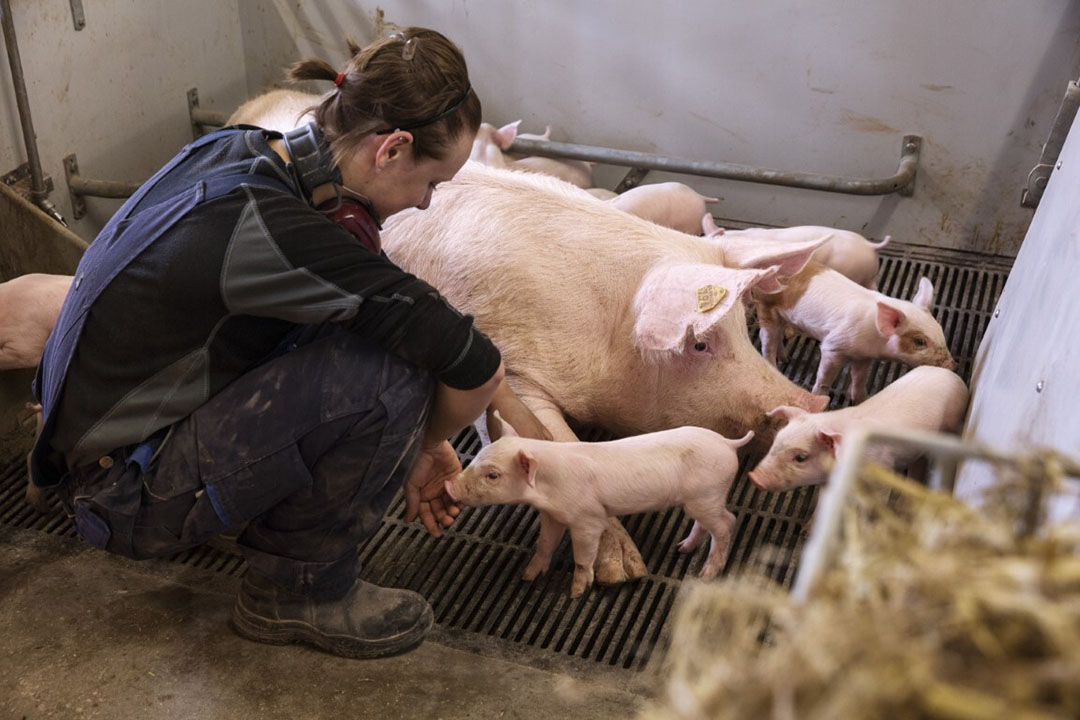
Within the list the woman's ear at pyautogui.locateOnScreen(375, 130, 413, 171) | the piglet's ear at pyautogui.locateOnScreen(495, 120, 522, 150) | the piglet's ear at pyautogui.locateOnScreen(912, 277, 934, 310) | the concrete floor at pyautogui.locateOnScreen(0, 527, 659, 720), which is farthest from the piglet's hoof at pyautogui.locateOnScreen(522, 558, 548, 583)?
the piglet's ear at pyautogui.locateOnScreen(495, 120, 522, 150)

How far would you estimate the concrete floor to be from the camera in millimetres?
2176

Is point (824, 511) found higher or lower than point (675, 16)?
higher

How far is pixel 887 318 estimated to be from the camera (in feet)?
9.64

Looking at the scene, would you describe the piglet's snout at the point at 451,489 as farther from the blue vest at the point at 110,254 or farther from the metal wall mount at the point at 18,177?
the metal wall mount at the point at 18,177

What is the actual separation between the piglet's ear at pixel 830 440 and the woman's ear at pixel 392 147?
3.55ft

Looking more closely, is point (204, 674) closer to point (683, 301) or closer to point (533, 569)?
point (533, 569)

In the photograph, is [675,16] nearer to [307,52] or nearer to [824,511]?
[307,52]

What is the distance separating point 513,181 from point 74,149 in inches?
62.6

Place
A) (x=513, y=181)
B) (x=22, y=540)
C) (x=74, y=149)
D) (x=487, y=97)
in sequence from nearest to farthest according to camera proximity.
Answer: (x=22, y=540)
(x=513, y=181)
(x=74, y=149)
(x=487, y=97)

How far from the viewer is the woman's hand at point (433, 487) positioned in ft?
8.08

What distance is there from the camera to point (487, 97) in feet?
14.4

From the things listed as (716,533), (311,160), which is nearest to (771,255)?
(716,533)

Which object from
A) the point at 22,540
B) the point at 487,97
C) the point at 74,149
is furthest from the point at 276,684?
the point at 487,97

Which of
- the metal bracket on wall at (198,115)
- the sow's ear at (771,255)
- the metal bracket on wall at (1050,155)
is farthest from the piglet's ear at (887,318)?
the metal bracket on wall at (198,115)
